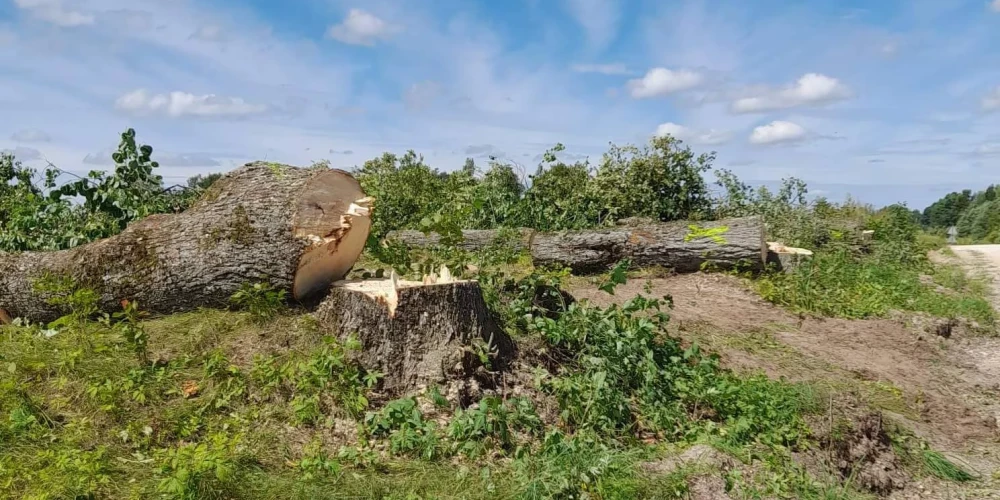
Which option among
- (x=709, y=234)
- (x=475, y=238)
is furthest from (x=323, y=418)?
(x=475, y=238)

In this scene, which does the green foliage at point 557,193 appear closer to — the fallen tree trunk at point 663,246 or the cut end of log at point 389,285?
the fallen tree trunk at point 663,246

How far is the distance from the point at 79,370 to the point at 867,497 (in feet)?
15.2

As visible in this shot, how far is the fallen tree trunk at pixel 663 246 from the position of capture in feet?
27.7

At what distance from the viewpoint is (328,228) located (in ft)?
16.6

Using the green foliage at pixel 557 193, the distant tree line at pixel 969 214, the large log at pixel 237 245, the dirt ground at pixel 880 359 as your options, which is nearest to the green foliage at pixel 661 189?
the green foliage at pixel 557 193

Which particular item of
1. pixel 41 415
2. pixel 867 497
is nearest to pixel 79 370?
pixel 41 415

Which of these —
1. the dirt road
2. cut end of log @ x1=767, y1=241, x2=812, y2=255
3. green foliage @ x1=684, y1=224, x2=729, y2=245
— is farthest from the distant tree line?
green foliage @ x1=684, y1=224, x2=729, y2=245

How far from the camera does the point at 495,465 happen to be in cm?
385

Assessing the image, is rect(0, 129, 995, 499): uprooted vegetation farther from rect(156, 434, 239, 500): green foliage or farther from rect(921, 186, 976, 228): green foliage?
rect(921, 186, 976, 228): green foliage

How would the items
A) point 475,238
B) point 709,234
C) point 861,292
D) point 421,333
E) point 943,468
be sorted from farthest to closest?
point 475,238 → point 709,234 → point 861,292 → point 421,333 → point 943,468

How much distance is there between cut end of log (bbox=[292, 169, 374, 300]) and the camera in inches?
198

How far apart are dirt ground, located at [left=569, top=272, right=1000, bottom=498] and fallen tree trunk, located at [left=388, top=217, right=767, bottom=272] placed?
445 millimetres

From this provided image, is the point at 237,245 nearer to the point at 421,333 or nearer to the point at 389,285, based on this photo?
the point at 389,285

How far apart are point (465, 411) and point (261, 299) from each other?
1783mm
